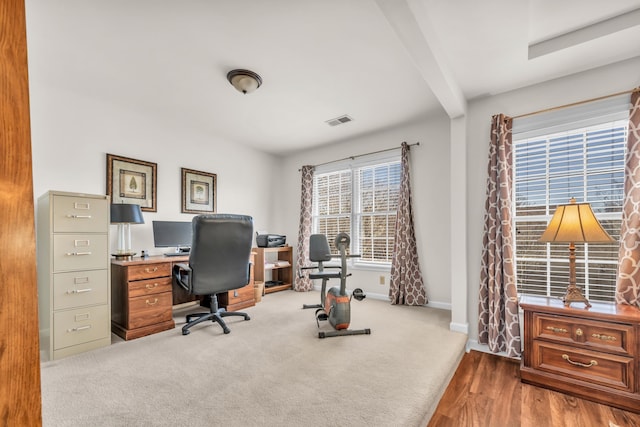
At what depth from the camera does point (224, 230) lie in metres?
2.63

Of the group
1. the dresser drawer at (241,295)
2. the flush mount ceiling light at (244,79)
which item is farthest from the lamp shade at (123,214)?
the flush mount ceiling light at (244,79)

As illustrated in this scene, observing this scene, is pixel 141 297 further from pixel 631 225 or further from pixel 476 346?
pixel 631 225

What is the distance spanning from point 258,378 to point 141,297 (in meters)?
1.54

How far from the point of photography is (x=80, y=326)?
230 centimetres

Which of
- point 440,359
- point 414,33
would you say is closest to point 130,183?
point 414,33

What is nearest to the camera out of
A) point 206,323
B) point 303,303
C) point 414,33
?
point 414,33

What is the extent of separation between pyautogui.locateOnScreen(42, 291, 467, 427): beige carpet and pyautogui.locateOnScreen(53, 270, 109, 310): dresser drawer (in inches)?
16.7

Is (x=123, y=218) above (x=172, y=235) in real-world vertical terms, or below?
above

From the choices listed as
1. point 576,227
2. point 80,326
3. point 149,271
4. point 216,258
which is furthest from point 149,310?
point 576,227

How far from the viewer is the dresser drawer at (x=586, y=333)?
1.80 metres

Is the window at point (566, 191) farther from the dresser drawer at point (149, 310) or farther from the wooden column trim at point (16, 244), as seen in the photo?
the dresser drawer at point (149, 310)

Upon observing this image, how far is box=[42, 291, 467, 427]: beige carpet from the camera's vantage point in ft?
4.95

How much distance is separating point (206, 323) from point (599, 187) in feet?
12.7

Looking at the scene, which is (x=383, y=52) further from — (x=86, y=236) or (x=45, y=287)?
(x=45, y=287)
